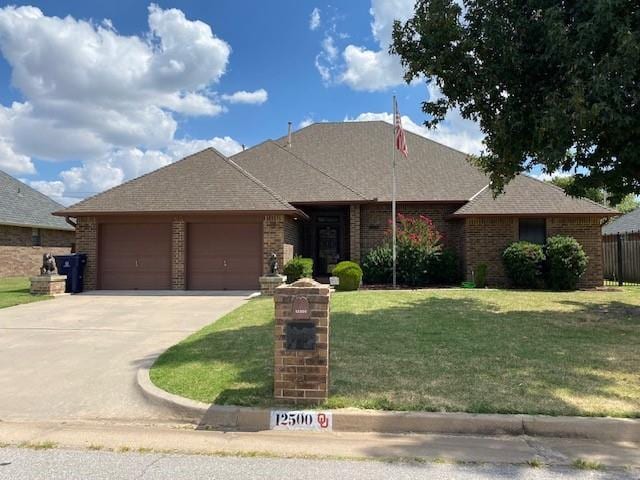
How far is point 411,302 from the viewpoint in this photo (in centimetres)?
1235

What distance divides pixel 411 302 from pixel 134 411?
8318 mm

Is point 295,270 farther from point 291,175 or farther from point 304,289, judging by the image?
point 304,289

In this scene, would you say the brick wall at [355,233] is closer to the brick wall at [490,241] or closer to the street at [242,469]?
the brick wall at [490,241]

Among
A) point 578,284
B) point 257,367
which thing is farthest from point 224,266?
point 578,284

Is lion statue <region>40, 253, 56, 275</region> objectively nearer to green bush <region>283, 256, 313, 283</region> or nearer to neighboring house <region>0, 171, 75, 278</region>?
green bush <region>283, 256, 313, 283</region>

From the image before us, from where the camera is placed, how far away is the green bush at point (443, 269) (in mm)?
17219

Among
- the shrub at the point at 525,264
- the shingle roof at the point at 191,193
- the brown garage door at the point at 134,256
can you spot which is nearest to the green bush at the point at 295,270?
the shingle roof at the point at 191,193

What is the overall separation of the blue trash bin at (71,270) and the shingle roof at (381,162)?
8.30 m

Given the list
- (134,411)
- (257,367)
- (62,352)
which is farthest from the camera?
(62,352)

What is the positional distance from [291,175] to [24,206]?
53.9 feet

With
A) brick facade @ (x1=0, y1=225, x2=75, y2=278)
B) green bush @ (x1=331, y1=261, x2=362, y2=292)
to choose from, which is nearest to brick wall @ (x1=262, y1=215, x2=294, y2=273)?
A: green bush @ (x1=331, y1=261, x2=362, y2=292)

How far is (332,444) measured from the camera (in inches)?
171

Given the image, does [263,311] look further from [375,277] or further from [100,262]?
[100,262]

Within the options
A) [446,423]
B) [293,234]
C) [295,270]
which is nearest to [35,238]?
[293,234]
